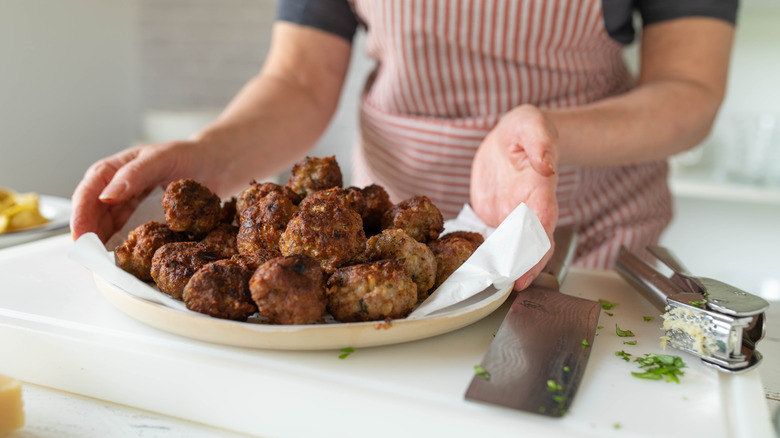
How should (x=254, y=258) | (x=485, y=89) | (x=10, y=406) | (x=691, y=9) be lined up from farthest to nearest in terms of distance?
(x=485, y=89) < (x=691, y=9) < (x=254, y=258) < (x=10, y=406)

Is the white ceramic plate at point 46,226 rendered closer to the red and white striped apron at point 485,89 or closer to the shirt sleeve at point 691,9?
the red and white striped apron at point 485,89

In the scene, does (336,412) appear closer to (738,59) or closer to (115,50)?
(738,59)

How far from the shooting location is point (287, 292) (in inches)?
32.1

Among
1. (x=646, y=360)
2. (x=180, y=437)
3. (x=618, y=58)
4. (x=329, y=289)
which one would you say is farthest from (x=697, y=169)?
(x=180, y=437)

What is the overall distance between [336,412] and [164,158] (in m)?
0.75

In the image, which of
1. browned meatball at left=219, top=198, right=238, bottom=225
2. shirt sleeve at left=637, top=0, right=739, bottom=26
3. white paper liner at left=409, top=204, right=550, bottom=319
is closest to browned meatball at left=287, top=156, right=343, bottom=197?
browned meatball at left=219, top=198, right=238, bottom=225

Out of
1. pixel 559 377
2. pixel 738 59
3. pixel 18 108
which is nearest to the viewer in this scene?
pixel 559 377

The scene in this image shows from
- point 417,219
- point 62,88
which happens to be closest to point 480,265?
point 417,219

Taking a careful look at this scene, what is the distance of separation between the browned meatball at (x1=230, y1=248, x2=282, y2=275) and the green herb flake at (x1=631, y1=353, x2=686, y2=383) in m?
0.53

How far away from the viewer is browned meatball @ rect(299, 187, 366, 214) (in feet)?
3.27

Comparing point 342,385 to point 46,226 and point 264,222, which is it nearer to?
point 264,222

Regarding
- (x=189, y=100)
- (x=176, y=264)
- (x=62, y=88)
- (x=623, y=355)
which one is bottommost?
(x=189, y=100)

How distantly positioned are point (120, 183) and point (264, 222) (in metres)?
0.35

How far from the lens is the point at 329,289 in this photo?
0.88 meters
